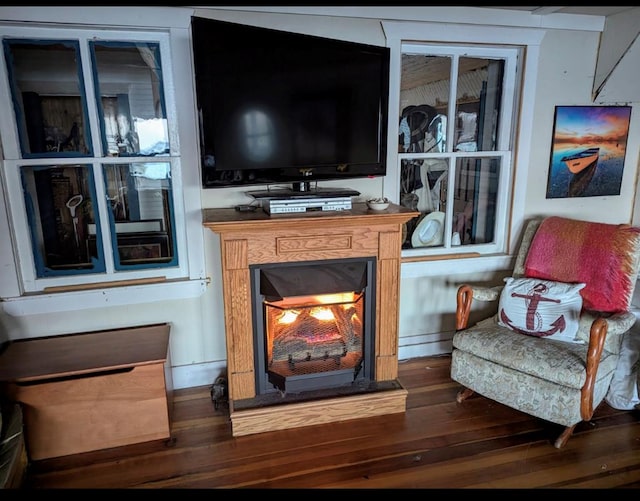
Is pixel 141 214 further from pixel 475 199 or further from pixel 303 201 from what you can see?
pixel 475 199

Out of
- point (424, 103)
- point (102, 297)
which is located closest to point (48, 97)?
point (102, 297)

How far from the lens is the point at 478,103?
284 centimetres

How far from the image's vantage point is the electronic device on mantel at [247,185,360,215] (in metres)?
2.21

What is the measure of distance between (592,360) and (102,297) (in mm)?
2364

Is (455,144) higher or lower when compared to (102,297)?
higher

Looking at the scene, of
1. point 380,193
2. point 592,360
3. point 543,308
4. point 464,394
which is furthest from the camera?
point 380,193

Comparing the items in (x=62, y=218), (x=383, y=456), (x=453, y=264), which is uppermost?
(x=62, y=218)

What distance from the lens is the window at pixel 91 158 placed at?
7.35 feet

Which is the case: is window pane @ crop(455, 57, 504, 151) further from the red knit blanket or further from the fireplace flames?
the fireplace flames

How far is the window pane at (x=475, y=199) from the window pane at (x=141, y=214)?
1.70 meters

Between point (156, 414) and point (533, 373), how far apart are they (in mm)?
1775

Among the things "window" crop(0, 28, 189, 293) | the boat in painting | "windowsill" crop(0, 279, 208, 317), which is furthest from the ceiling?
"windowsill" crop(0, 279, 208, 317)

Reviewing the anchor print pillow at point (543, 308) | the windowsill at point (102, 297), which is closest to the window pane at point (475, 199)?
the anchor print pillow at point (543, 308)

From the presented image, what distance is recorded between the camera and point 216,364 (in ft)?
8.94
